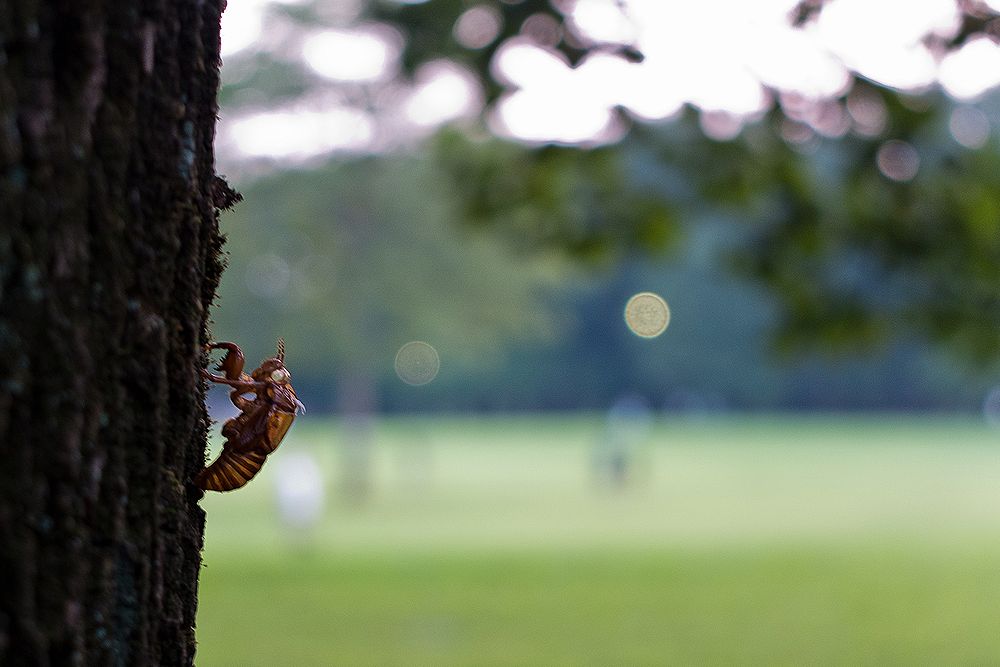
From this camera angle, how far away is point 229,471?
187 cm

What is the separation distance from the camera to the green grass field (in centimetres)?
1197

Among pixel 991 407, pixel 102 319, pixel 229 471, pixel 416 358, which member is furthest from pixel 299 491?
pixel 991 407

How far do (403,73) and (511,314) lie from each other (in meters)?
23.3

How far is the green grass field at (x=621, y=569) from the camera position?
471 inches

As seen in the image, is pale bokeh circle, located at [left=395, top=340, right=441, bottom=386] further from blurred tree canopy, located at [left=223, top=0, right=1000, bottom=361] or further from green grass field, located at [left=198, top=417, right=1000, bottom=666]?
blurred tree canopy, located at [left=223, top=0, right=1000, bottom=361]

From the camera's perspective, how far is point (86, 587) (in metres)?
1.52

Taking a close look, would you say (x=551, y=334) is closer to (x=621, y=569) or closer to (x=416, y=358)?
(x=416, y=358)

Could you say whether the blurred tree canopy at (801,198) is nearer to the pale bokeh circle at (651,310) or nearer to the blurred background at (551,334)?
the blurred background at (551,334)

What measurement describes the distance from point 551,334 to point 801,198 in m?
27.7

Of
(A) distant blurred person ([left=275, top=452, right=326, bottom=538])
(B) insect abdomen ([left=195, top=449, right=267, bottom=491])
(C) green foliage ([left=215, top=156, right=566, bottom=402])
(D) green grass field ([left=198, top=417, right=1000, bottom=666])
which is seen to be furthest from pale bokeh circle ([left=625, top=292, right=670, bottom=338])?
(B) insect abdomen ([left=195, top=449, right=267, bottom=491])

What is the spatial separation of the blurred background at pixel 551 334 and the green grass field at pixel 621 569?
9 centimetres

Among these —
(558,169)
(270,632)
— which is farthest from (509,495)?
(558,169)

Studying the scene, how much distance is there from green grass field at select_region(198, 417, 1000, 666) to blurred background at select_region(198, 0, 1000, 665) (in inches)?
3.5

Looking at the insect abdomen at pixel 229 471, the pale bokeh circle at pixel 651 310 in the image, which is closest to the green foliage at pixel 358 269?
the pale bokeh circle at pixel 651 310
